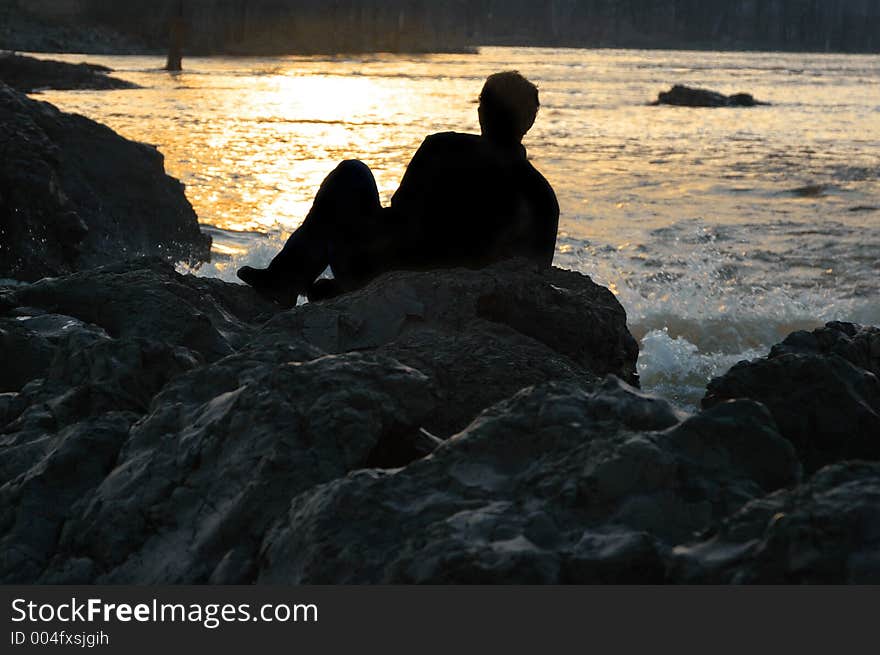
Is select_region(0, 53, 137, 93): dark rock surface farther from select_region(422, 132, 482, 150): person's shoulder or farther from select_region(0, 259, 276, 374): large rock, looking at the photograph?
select_region(422, 132, 482, 150): person's shoulder

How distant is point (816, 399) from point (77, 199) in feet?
16.4

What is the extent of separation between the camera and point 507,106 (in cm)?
344

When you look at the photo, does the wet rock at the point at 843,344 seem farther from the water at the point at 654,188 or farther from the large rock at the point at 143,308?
the large rock at the point at 143,308

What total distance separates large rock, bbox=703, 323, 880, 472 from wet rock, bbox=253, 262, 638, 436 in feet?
1.30

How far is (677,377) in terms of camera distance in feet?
18.4

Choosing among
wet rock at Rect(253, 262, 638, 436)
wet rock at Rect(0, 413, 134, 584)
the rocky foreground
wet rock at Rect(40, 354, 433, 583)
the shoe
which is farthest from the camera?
the shoe

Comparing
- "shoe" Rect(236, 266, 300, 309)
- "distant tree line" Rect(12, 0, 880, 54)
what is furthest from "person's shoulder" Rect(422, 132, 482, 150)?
"distant tree line" Rect(12, 0, 880, 54)

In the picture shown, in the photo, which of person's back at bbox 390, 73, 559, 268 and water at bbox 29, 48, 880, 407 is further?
water at bbox 29, 48, 880, 407

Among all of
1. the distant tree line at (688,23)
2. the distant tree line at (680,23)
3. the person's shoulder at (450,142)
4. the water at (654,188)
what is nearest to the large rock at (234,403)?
the person's shoulder at (450,142)

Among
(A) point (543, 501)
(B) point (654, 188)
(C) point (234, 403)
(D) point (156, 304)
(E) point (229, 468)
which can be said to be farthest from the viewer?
(B) point (654, 188)

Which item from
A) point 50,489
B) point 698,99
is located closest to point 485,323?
point 50,489

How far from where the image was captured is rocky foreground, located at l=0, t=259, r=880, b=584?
153 centimetres

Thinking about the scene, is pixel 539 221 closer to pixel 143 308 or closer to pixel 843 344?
pixel 843 344

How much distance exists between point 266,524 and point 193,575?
14 cm
